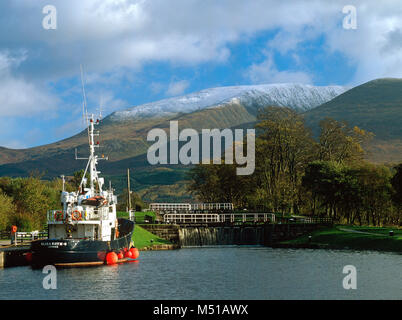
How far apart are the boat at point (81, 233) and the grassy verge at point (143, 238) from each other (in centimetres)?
2036

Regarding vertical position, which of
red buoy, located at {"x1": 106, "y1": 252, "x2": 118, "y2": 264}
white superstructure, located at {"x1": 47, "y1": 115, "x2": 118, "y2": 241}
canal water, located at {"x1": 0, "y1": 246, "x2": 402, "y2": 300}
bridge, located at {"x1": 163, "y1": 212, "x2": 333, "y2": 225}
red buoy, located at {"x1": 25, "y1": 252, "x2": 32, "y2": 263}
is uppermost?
white superstructure, located at {"x1": 47, "y1": 115, "x2": 118, "y2": 241}

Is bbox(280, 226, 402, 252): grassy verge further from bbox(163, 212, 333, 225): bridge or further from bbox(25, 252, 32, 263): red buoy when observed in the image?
bbox(25, 252, 32, 263): red buoy

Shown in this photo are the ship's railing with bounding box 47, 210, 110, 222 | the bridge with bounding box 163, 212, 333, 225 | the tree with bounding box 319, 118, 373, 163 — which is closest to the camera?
the ship's railing with bounding box 47, 210, 110, 222

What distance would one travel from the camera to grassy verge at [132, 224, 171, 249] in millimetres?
90431

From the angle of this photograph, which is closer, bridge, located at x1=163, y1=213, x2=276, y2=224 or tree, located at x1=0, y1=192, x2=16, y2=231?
tree, located at x1=0, y1=192, x2=16, y2=231

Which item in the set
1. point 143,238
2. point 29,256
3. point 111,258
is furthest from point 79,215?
point 143,238

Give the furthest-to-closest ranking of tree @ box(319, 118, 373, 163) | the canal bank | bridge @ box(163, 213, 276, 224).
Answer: tree @ box(319, 118, 373, 163) → bridge @ box(163, 213, 276, 224) → the canal bank

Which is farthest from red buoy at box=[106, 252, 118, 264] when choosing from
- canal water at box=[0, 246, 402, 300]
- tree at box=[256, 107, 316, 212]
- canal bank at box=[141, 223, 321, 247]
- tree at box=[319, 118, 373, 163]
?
tree at box=[319, 118, 373, 163]

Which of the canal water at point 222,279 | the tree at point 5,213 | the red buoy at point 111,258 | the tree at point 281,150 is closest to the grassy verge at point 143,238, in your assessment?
the tree at point 5,213

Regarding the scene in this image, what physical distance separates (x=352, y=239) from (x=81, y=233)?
36467 mm

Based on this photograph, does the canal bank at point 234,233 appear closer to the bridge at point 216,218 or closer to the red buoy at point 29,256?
the bridge at point 216,218

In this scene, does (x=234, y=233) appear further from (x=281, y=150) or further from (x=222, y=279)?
(x=222, y=279)

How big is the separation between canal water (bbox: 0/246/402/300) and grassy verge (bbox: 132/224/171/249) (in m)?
19.5
